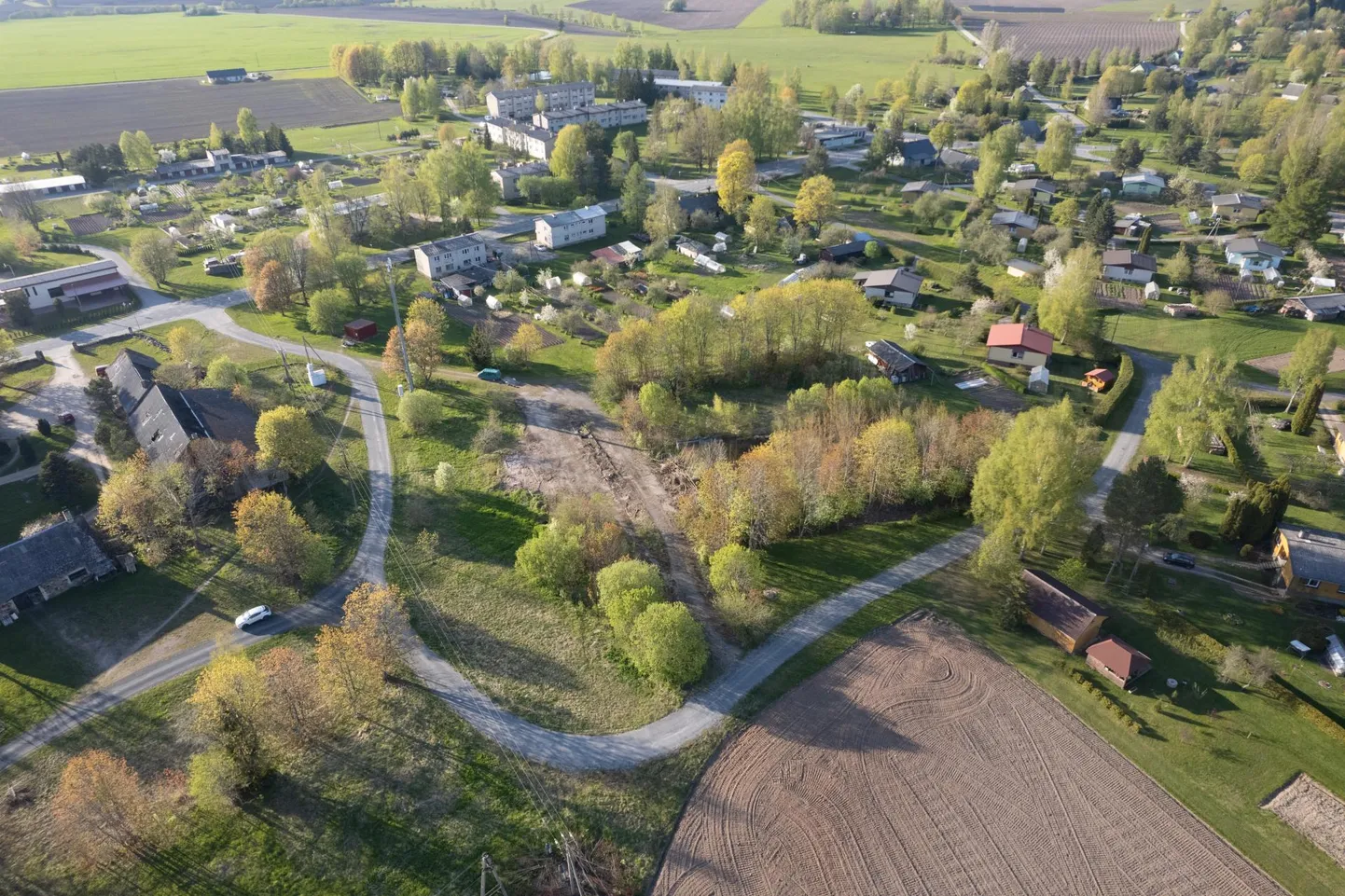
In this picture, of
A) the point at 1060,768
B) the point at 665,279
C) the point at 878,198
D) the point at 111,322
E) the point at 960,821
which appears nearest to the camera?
the point at 960,821

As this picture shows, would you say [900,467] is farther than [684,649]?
Yes

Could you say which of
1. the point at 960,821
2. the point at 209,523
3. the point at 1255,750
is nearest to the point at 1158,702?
the point at 1255,750

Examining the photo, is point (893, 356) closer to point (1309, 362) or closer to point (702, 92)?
point (1309, 362)

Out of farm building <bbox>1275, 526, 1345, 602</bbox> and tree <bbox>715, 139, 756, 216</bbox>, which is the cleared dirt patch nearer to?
farm building <bbox>1275, 526, 1345, 602</bbox>

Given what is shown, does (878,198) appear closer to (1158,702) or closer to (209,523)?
(1158,702)

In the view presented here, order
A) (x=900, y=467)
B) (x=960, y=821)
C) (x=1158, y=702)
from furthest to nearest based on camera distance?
(x=900, y=467) → (x=1158, y=702) → (x=960, y=821)

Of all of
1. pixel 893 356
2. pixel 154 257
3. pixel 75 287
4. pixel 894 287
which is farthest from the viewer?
pixel 154 257

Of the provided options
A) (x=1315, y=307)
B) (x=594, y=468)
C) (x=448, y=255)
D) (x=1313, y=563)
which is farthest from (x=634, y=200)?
(x=1313, y=563)
